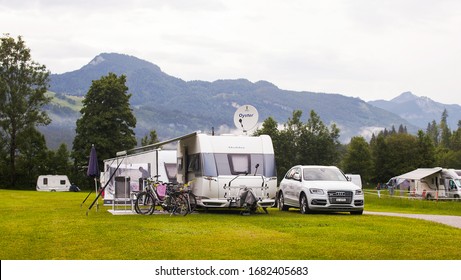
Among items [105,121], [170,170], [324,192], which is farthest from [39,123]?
[324,192]

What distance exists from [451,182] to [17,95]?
44962 mm

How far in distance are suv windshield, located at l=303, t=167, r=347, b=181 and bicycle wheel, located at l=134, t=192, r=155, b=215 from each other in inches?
213

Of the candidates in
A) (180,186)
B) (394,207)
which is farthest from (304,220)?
(394,207)

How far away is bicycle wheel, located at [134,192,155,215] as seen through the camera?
2180 centimetres

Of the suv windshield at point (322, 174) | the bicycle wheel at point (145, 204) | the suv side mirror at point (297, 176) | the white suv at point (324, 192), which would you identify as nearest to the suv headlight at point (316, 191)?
the white suv at point (324, 192)

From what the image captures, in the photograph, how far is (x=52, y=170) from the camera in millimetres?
77250

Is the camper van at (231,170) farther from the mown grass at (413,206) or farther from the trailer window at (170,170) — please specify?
the mown grass at (413,206)

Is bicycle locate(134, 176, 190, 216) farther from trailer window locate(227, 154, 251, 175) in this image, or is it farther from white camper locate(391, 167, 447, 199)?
white camper locate(391, 167, 447, 199)

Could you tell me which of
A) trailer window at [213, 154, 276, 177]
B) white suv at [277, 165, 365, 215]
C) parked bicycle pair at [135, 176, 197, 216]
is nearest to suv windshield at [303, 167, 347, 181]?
white suv at [277, 165, 365, 215]

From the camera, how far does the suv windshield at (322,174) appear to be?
76.6ft

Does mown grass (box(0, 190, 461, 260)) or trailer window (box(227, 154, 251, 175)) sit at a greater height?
trailer window (box(227, 154, 251, 175))

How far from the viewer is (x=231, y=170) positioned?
22266 millimetres

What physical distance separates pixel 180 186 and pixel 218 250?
34.4 feet

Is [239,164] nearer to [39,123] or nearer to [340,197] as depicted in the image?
[340,197]
